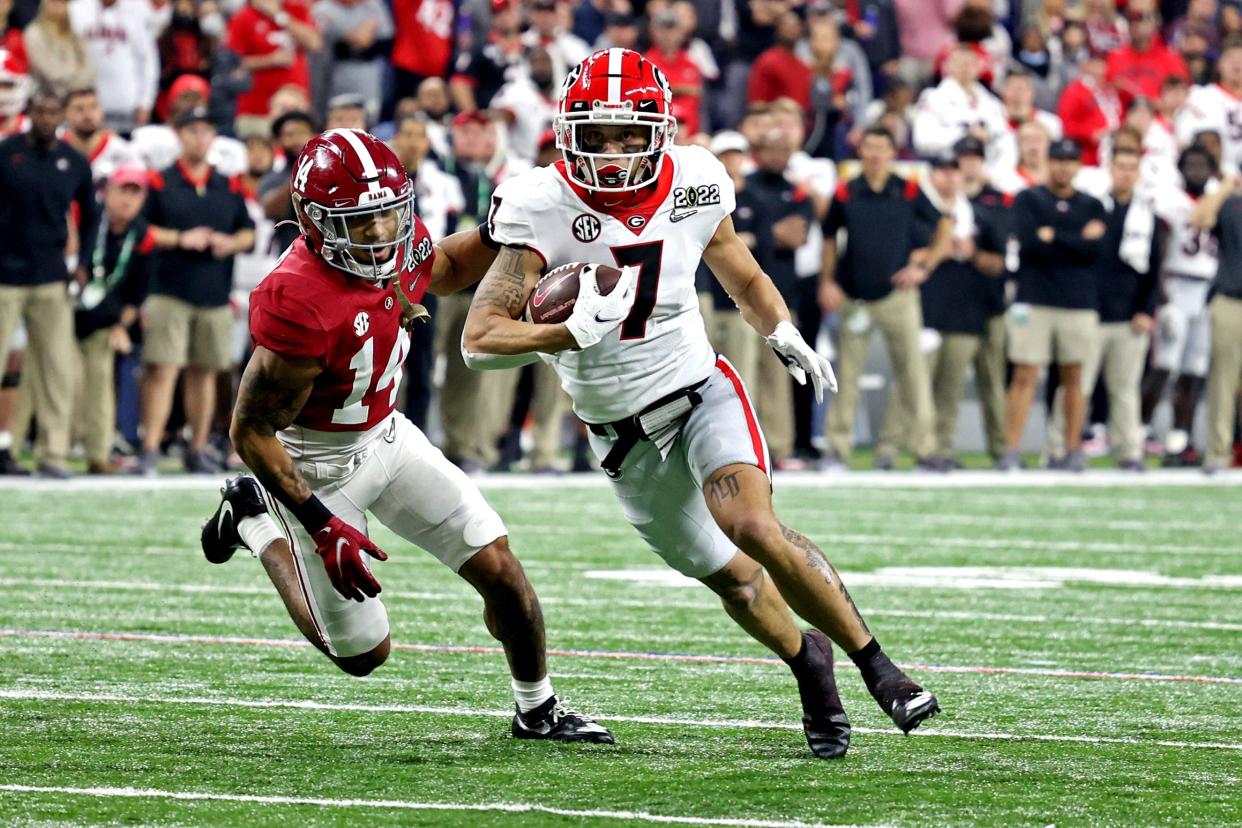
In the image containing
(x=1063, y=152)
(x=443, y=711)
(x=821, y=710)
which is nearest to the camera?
(x=821, y=710)

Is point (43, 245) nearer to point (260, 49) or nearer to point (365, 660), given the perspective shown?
point (260, 49)

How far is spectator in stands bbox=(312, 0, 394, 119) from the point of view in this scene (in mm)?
13992

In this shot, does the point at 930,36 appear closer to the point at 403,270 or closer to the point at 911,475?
the point at 911,475

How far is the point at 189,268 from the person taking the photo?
1146 centimetres

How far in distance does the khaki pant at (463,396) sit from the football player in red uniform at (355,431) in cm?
663

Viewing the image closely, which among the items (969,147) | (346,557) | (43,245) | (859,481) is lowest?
(859,481)

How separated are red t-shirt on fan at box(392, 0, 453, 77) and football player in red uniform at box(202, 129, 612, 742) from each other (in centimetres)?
938

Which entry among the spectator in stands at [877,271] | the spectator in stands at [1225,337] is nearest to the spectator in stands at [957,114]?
the spectator in stands at [877,271]

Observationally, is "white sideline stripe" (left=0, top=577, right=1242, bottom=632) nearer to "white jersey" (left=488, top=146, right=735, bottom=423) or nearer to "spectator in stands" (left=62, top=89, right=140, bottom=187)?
"white jersey" (left=488, top=146, right=735, bottom=423)

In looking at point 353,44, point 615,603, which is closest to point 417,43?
point 353,44

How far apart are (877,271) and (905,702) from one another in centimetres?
808

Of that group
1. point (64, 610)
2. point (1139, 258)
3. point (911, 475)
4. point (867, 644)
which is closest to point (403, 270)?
point (867, 644)

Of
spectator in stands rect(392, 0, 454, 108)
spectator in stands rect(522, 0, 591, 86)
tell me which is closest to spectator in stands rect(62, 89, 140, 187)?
spectator in stands rect(392, 0, 454, 108)

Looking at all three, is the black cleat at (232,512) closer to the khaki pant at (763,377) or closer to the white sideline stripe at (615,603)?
the white sideline stripe at (615,603)
